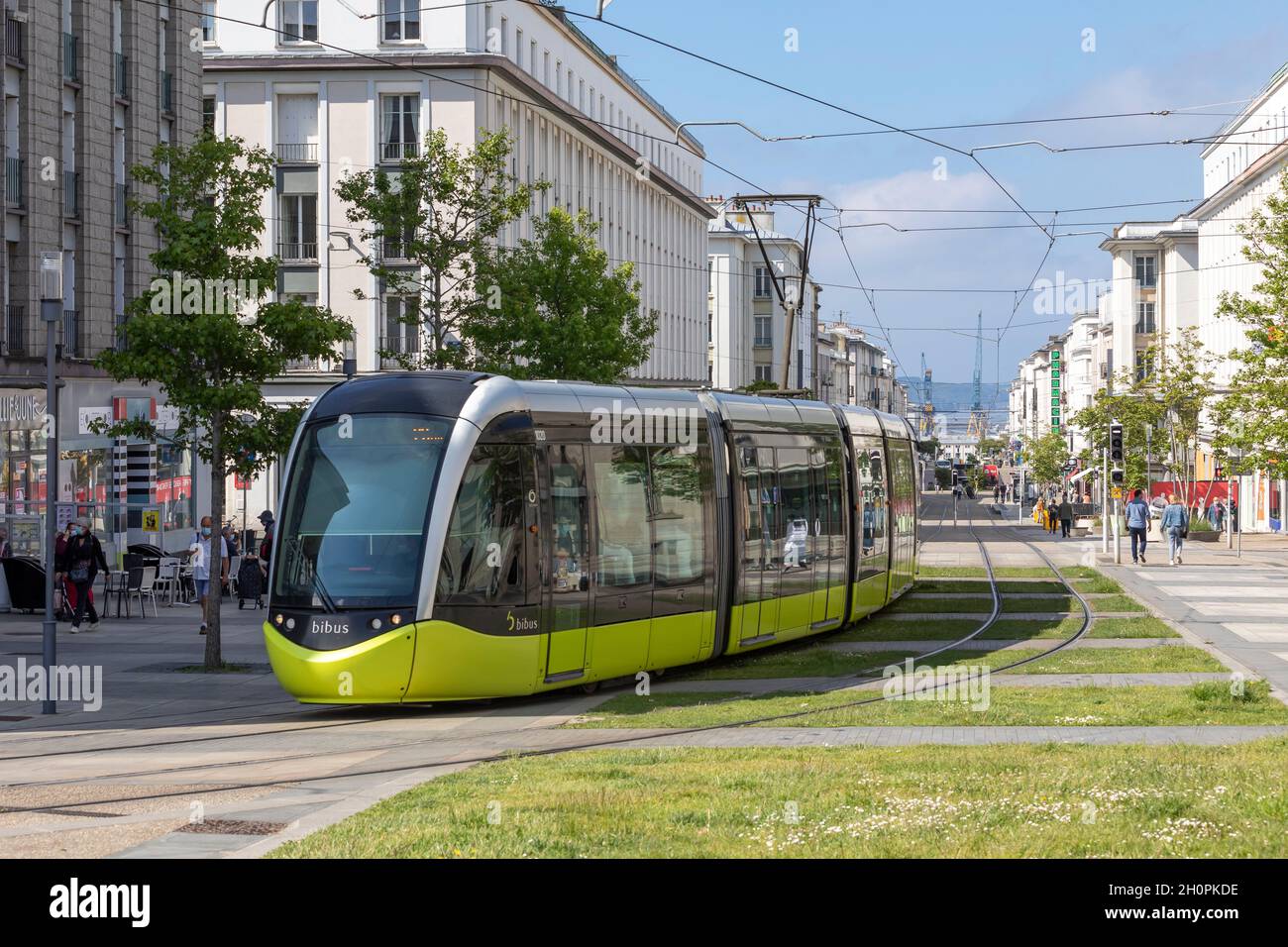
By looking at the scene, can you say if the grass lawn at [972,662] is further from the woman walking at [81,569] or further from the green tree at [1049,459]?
the green tree at [1049,459]

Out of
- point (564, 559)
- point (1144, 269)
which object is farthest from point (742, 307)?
point (564, 559)

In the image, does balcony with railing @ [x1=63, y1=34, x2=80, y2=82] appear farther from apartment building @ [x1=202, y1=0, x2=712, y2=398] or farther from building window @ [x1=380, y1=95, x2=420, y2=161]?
building window @ [x1=380, y1=95, x2=420, y2=161]

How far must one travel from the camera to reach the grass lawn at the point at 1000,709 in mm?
14719

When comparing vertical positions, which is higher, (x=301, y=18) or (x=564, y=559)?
(x=301, y=18)

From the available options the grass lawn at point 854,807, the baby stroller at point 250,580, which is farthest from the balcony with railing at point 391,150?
the grass lawn at point 854,807

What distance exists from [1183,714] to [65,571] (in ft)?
64.7

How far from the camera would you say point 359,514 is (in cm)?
1603

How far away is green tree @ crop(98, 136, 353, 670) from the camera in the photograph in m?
21.8

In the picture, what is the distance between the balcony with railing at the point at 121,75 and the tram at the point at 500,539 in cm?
2719

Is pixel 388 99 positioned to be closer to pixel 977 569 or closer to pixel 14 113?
pixel 14 113

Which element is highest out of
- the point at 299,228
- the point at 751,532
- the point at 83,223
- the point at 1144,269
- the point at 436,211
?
the point at 1144,269

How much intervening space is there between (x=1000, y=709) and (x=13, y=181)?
2984 centimetres

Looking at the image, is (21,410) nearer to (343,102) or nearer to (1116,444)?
(343,102)
